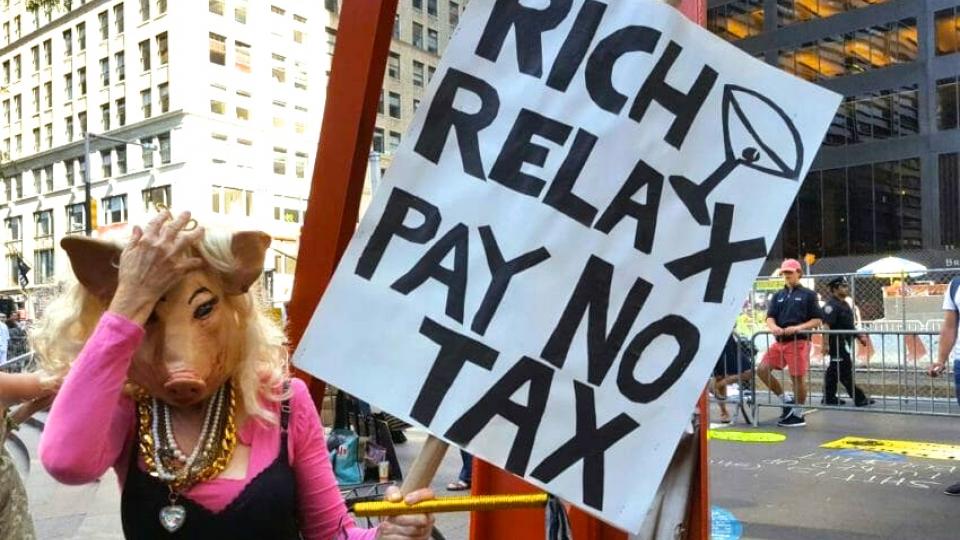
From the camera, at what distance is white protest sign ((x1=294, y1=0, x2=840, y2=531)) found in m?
1.67

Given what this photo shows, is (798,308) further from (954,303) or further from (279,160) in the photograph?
(279,160)

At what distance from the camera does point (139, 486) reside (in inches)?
66.2

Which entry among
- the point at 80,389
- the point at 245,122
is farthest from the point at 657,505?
the point at 245,122

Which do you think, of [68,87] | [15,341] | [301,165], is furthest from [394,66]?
[15,341]

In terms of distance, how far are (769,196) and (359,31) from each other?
1415mm

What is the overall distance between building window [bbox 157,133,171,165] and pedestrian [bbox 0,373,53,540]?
52909 millimetres

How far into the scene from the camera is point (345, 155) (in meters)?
2.67

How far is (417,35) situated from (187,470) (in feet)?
198

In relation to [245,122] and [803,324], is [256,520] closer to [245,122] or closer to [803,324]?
[803,324]

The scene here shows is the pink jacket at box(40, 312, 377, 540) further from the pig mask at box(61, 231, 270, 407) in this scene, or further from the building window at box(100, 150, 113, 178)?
the building window at box(100, 150, 113, 178)

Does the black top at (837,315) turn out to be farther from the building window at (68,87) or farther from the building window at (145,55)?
the building window at (68,87)

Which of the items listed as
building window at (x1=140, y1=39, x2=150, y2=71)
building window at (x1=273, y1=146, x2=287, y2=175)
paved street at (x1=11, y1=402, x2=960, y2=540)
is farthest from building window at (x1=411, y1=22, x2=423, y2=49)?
paved street at (x1=11, y1=402, x2=960, y2=540)

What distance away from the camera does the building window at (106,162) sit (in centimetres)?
5638

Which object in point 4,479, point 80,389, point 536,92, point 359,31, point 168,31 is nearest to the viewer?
point 80,389
